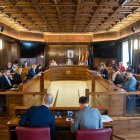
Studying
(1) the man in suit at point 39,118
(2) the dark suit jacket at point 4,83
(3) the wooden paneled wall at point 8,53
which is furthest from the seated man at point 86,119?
(3) the wooden paneled wall at point 8,53

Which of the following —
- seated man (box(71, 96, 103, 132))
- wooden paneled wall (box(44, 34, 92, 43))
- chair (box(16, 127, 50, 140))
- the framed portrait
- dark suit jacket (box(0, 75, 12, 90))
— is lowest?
chair (box(16, 127, 50, 140))

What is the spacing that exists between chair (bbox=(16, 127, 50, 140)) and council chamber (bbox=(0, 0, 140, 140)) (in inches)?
18.6

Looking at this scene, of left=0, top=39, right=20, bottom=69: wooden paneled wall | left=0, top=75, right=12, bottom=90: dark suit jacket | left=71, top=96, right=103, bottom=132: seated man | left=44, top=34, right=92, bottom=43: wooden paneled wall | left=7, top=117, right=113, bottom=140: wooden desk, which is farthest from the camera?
left=44, top=34, right=92, bottom=43: wooden paneled wall

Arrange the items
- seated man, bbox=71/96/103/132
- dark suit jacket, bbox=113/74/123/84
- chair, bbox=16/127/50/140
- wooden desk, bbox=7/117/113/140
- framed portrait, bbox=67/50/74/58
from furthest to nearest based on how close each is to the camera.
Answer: framed portrait, bbox=67/50/74/58 < dark suit jacket, bbox=113/74/123/84 < wooden desk, bbox=7/117/113/140 < seated man, bbox=71/96/103/132 < chair, bbox=16/127/50/140

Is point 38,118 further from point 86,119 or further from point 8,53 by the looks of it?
point 8,53

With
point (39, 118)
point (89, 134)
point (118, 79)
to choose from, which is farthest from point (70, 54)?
point (89, 134)

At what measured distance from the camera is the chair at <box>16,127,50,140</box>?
333cm

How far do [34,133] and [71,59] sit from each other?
16.8 metres

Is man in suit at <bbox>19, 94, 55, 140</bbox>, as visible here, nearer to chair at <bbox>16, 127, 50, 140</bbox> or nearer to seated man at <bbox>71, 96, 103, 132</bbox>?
chair at <bbox>16, 127, 50, 140</bbox>

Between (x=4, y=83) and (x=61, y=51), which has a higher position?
(x=61, y=51)

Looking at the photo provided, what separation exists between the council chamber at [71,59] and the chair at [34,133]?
0.47m

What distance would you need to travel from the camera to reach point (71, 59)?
20.1 m

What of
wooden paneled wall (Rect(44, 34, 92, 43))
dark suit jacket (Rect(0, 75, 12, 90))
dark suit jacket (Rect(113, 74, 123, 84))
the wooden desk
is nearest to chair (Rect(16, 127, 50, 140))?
the wooden desk

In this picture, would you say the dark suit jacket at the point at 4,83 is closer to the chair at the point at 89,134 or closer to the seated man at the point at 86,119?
the seated man at the point at 86,119
